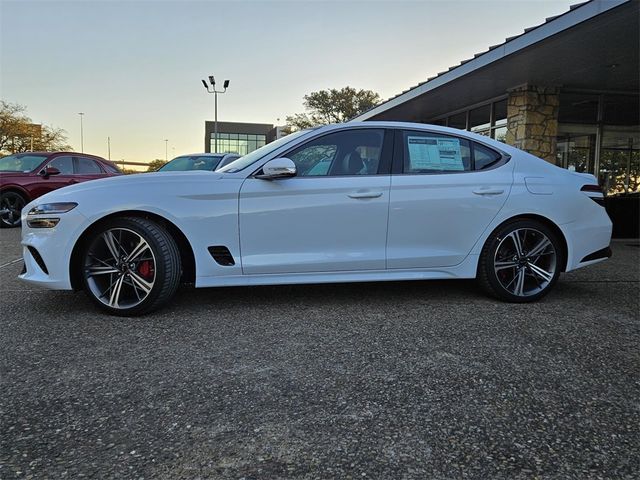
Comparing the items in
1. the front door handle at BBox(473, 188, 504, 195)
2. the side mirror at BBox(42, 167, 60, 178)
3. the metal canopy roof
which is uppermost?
the metal canopy roof

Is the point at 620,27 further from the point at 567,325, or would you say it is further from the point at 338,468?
the point at 338,468

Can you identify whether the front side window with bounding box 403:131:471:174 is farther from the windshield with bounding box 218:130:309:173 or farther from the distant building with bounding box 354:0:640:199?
the distant building with bounding box 354:0:640:199

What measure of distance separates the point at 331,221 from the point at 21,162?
930cm

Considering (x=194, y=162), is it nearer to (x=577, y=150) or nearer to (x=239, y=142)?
(x=577, y=150)

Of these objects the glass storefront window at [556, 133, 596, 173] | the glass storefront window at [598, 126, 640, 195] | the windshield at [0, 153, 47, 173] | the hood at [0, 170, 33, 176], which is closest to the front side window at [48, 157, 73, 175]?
the windshield at [0, 153, 47, 173]

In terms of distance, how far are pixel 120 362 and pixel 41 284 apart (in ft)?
3.88

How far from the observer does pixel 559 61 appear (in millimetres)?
7926

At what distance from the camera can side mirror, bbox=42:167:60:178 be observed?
388 inches

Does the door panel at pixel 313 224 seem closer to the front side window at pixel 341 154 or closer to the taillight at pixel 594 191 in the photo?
the front side window at pixel 341 154

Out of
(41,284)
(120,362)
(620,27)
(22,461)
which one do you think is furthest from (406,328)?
(620,27)

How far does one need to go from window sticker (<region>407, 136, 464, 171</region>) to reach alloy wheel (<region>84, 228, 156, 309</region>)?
83.7 inches

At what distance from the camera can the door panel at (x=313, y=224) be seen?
353 cm

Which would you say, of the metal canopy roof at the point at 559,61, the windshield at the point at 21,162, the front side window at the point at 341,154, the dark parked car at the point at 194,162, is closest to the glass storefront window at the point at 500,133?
the metal canopy roof at the point at 559,61

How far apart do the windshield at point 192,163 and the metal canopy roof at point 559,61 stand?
15.5 ft
